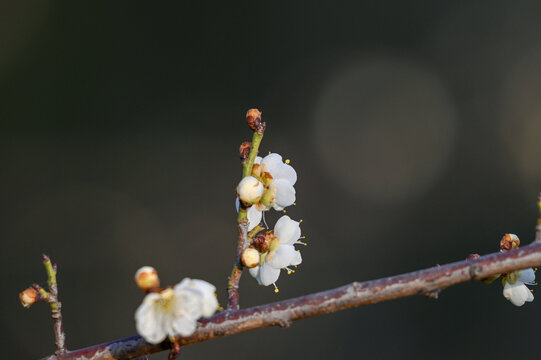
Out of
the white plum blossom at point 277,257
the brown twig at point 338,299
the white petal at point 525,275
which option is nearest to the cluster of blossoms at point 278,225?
the white plum blossom at point 277,257

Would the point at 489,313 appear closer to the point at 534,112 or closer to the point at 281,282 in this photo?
the point at 281,282

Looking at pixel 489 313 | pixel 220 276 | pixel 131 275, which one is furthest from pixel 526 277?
pixel 131 275

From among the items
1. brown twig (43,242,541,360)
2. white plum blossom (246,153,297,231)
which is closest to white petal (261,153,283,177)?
white plum blossom (246,153,297,231)

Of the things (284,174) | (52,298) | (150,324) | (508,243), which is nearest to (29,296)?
(52,298)

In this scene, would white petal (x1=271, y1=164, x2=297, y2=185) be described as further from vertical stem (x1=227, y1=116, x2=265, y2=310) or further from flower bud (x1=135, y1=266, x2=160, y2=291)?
flower bud (x1=135, y1=266, x2=160, y2=291)

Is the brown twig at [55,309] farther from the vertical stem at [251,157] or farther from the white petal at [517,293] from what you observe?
the white petal at [517,293]
